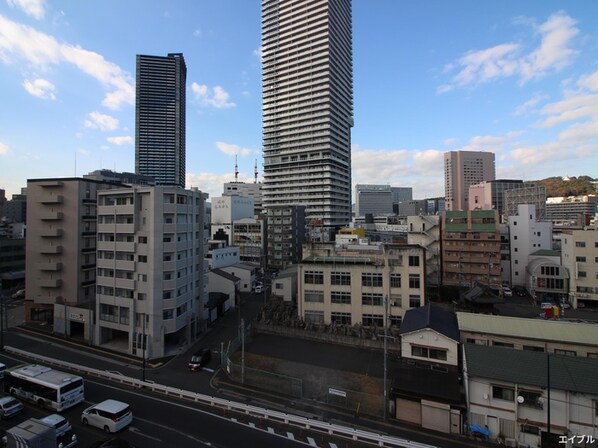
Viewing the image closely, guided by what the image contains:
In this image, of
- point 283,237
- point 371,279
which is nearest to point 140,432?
point 371,279

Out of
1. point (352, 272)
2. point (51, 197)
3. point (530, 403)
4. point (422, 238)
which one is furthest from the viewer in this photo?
point (422, 238)

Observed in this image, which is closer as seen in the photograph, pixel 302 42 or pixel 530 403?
pixel 530 403

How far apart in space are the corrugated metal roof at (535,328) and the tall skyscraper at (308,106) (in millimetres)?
93464

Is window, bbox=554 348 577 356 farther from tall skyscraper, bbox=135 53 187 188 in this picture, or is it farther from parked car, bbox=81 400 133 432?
tall skyscraper, bbox=135 53 187 188

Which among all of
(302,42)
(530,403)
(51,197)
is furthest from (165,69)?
(530,403)

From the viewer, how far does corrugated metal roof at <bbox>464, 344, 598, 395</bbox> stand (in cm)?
1862

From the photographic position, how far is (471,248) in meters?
57.2

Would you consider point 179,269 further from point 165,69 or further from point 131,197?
point 165,69

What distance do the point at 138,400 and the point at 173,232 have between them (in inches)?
630

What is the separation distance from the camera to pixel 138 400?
78.0 ft

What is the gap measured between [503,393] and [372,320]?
1707 cm

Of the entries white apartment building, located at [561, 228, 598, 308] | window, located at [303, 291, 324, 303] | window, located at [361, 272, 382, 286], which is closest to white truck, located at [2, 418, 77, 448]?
window, located at [303, 291, 324, 303]

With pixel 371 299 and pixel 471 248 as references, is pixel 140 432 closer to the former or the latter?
pixel 371 299

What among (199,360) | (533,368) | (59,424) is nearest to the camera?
(59,424)
